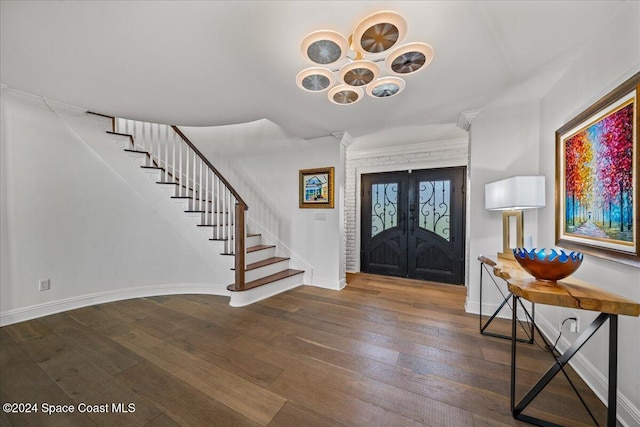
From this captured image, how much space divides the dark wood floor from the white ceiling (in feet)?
7.83

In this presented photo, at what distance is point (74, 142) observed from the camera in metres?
2.78

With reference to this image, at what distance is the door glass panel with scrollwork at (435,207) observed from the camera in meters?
3.95

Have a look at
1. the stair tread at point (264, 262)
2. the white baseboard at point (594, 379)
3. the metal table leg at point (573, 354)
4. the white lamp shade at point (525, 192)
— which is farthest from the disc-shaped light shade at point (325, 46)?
the stair tread at point (264, 262)

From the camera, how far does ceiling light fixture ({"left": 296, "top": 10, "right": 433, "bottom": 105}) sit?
4.06ft

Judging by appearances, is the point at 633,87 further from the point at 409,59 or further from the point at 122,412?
the point at 122,412

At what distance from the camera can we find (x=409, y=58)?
56.0 inches

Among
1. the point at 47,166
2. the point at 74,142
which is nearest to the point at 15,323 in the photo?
the point at 47,166

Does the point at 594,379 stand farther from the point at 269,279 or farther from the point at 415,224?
the point at 269,279

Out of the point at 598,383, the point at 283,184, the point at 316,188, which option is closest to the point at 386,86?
the point at 316,188

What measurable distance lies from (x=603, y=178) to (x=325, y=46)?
1.95m

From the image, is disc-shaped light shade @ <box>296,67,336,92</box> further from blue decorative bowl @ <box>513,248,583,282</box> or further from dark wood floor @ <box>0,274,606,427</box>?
dark wood floor @ <box>0,274,606,427</box>

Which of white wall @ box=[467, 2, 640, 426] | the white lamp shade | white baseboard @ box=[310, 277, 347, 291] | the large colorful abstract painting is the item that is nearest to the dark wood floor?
white wall @ box=[467, 2, 640, 426]

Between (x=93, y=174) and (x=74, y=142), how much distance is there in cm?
40

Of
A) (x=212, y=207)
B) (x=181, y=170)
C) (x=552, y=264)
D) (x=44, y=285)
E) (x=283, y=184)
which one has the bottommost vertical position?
(x=44, y=285)
